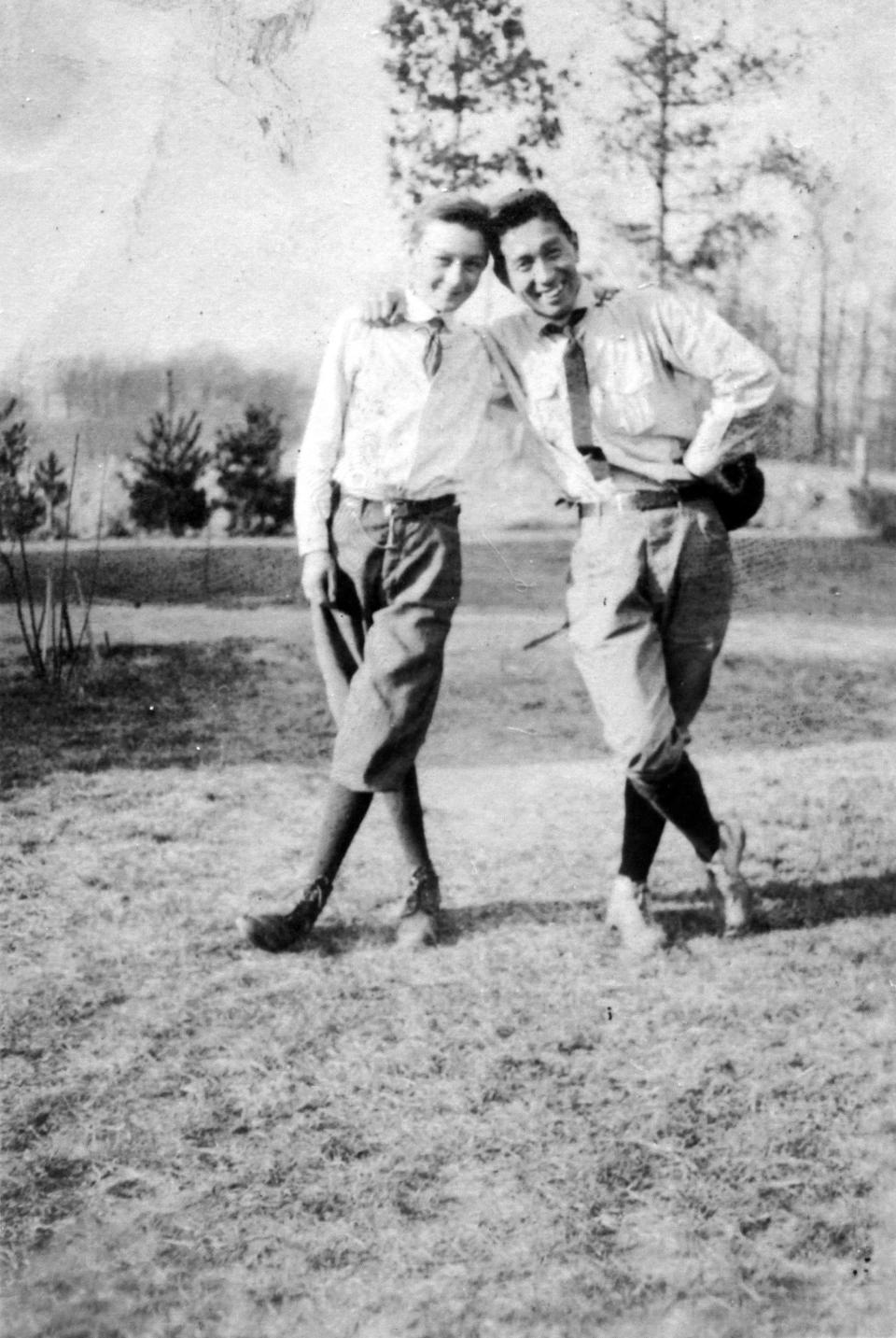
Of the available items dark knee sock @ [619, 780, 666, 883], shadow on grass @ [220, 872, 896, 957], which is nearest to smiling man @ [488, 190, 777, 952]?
dark knee sock @ [619, 780, 666, 883]

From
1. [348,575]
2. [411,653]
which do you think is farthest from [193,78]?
[411,653]

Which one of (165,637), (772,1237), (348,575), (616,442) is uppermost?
(616,442)

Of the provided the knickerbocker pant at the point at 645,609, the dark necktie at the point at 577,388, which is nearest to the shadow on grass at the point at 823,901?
the knickerbocker pant at the point at 645,609

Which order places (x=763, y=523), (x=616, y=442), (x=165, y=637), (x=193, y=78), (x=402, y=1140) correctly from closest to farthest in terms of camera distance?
(x=402, y=1140) < (x=616, y=442) < (x=193, y=78) < (x=165, y=637) < (x=763, y=523)

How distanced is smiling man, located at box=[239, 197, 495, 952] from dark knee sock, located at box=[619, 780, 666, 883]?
545 mm

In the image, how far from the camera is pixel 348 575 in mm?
3205

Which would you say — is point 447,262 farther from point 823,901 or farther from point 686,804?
point 823,901

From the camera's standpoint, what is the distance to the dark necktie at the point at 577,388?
3.06m

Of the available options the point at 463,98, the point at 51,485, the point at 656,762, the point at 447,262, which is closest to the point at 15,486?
the point at 51,485

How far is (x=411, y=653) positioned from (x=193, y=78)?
168 cm

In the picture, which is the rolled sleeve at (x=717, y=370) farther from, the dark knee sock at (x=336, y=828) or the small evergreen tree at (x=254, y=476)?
the small evergreen tree at (x=254, y=476)

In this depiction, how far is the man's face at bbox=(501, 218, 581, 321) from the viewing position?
9.78ft

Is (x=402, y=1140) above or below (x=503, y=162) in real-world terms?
below

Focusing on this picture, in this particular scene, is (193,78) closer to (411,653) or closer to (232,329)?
(232,329)
